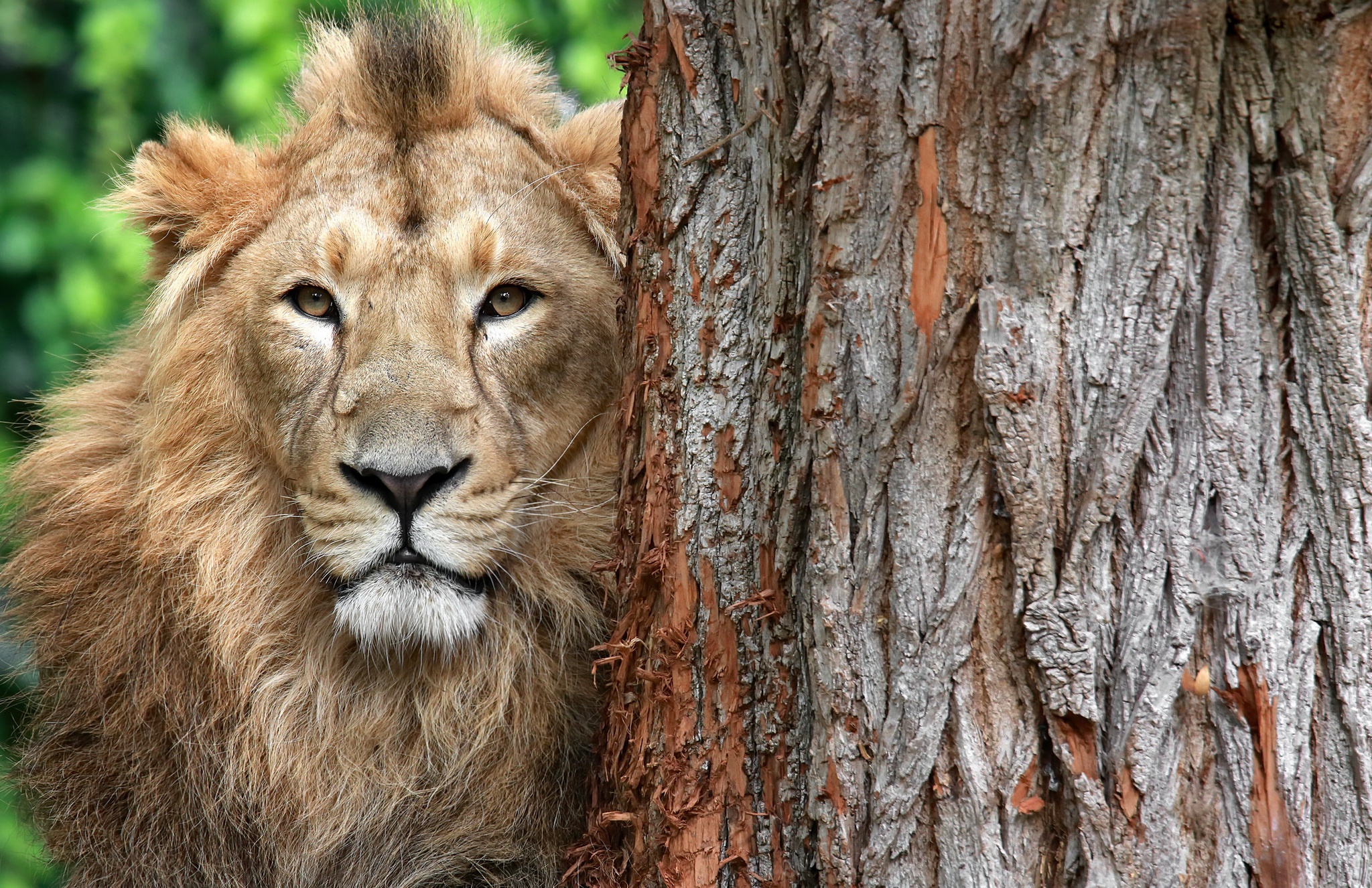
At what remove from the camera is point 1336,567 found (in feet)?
4.34

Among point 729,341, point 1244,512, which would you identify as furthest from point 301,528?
point 1244,512

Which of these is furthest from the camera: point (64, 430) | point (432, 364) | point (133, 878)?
point (64, 430)

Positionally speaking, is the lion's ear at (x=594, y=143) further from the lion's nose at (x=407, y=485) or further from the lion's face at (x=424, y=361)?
the lion's nose at (x=407, y=485)

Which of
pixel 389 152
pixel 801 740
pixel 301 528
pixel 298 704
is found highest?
pixel 389 152

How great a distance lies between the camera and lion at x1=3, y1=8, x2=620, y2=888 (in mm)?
2055

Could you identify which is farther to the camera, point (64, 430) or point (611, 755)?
point (64, 430)

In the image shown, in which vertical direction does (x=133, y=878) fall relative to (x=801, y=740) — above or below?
below

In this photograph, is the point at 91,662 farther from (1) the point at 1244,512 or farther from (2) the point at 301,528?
(1) the point at 1244,512

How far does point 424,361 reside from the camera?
6.70 ft

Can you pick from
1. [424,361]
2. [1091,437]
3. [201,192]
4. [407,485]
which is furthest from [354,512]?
[1091,437]

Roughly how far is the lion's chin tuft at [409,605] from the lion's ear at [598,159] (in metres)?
0.67

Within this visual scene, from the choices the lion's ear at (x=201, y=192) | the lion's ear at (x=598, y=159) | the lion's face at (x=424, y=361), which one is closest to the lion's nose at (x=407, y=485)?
the lion's face at (x=424, y=361)

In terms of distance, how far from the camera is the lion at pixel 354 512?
205cm

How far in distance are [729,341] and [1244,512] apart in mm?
630
